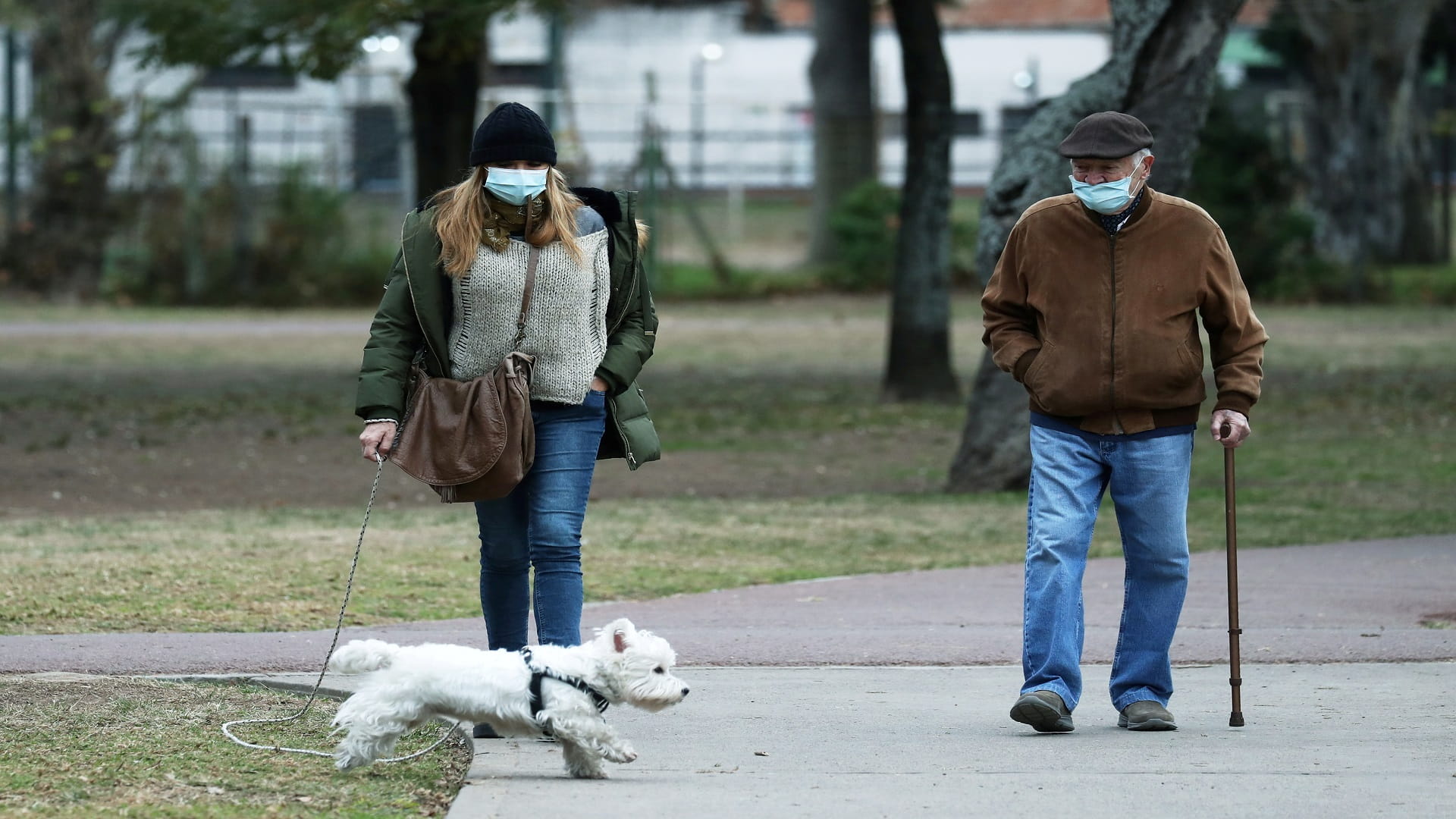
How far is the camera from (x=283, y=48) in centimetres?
1786

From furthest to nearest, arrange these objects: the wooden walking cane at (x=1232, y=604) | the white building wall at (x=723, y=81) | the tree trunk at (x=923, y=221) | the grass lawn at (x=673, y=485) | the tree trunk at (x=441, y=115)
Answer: the white building wall at (x=723, y=81) < the tree trunk at (x=441, y=115) < the tree trunk at (x=923, y=221) < the grass lawn at (x=673, y=485) < the wooden walking cane at (x=1232, y=604)

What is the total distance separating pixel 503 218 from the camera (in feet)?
18.5

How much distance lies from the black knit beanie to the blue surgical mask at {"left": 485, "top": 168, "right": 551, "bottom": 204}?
3 centimetres

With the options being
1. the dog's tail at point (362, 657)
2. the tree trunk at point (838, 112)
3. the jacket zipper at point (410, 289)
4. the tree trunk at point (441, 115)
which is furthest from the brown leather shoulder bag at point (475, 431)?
the tree trunk at point (838, 112)

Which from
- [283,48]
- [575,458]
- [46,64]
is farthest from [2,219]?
[575,458]

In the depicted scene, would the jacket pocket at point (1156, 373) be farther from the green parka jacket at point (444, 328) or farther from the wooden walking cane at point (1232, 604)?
the green parka jacket at point (444, 328)

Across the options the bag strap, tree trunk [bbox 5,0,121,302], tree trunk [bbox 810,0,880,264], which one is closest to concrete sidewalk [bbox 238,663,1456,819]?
the bag strap

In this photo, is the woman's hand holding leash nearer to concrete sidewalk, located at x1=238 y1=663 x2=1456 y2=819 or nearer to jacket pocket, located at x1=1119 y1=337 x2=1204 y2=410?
concrete sidewalk, located at x1=238 y1=663 x2=1456 y2=819

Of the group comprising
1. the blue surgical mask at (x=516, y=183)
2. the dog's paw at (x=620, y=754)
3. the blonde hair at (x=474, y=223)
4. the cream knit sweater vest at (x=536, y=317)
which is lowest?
the dog's paw at (x=620, y=754)

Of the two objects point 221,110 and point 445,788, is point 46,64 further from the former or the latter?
point 445,788

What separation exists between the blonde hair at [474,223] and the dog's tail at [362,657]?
105cm

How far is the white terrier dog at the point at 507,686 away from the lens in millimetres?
5066

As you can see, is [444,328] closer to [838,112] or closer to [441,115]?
[441,115]

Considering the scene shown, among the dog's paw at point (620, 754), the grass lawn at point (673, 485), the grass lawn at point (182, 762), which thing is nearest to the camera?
the grass lawn at point (182, 762)
